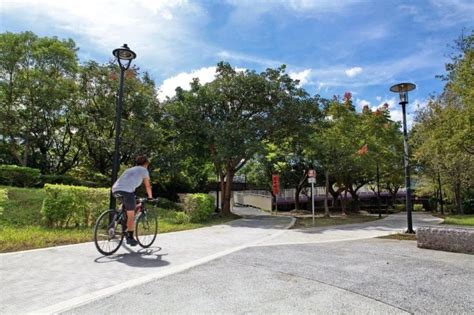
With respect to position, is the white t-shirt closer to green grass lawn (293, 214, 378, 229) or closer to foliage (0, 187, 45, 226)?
foliage (0, 187, 45, 226)

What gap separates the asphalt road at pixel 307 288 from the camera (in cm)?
321

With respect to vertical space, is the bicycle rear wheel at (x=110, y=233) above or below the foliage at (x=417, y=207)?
above

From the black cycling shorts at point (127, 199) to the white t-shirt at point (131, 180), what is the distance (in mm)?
49

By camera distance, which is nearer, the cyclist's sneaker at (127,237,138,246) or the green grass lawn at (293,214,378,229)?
the cyclist's sneaker at (127,237,138,246)

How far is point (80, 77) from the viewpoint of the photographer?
62.6 feet

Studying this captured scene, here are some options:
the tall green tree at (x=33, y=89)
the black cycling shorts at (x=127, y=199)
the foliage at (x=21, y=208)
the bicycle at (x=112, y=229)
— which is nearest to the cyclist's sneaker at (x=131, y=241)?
the bicycle at (x=112, y=229)

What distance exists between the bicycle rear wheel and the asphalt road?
5.13 feet

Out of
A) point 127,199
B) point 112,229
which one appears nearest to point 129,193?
point 127,199

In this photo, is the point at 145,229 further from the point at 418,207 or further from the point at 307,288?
the point at 418,207

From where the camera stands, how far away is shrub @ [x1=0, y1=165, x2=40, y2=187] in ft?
46.2

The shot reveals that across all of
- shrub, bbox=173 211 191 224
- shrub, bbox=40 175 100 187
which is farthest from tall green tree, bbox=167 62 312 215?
shrub, bbox=40 175 100 187

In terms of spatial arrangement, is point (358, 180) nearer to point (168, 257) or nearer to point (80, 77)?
point (80, 77)

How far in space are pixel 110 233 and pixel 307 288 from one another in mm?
3175

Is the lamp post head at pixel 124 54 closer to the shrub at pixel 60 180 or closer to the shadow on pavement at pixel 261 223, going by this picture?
the shadow on pavement at pixel 261 223
